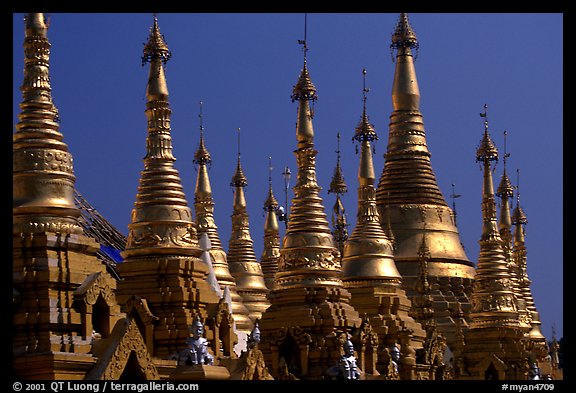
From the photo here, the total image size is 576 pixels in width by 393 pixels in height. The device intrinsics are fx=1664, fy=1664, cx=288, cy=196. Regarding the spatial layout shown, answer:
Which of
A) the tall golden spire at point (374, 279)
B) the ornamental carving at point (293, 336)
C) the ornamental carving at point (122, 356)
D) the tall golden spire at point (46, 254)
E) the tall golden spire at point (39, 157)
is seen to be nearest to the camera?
the ornamental carving at point (122, 356)

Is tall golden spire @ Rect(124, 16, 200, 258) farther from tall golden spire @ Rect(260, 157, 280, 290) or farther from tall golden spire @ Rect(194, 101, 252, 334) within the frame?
tall golden spire @ Rect(260, 157, 280, 290)

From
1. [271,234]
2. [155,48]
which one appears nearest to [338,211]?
[271,234]

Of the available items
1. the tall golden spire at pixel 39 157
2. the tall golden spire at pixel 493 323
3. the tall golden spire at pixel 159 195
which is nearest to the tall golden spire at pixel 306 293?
the tall golden spire at pixel 159 195

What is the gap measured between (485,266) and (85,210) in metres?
17.6

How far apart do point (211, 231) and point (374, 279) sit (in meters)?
6.87

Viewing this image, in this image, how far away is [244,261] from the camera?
56.5m

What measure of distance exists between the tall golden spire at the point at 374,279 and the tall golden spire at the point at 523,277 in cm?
1805

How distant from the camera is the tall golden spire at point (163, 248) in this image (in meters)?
37.7

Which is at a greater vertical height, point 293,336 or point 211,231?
point 211,231

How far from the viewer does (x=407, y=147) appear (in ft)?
214

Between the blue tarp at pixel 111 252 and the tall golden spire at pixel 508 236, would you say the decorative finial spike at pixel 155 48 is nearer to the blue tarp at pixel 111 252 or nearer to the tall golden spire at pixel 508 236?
the blue tarp at pixel 111 252

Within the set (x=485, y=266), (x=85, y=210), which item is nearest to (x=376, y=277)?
(x=85, y=210)

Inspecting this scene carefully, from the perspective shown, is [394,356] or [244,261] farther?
[244,261]

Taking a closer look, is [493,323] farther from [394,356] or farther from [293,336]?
[293,336]
